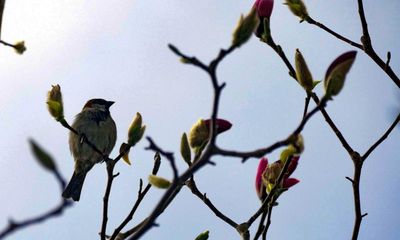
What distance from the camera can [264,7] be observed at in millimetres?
3584

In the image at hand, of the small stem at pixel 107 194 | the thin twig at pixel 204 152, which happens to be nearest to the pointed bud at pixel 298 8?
the small stem at pixel 107 194

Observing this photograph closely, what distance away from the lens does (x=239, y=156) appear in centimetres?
205

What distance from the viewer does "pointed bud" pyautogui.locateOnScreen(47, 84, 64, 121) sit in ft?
12.3

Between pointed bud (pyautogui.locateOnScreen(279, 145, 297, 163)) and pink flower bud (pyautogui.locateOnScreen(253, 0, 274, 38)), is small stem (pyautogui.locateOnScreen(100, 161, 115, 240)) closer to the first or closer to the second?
pointed bud (pyautogui.locateOnScreen(279, 145, 297, 163))

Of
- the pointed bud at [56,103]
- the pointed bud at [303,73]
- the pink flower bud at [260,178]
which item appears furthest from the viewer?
the pointed bud at [56,103]

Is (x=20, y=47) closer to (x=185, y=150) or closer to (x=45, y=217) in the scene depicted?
(x=185, y=150)

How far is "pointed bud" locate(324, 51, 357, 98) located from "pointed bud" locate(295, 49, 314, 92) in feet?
0.91

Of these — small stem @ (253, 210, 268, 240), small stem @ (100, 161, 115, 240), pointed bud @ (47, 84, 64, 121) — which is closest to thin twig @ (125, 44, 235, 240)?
small stem @ (253, 210, 268, 240)

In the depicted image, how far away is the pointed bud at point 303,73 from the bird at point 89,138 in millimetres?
4568

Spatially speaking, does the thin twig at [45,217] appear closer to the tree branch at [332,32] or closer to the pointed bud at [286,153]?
the pointed bud at [286,153]

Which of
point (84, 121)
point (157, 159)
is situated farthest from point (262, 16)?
point (84, 121)

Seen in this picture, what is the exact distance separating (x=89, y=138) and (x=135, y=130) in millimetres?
4535

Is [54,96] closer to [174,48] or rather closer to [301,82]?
[301,82]

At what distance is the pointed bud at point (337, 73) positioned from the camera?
2.46 meters
